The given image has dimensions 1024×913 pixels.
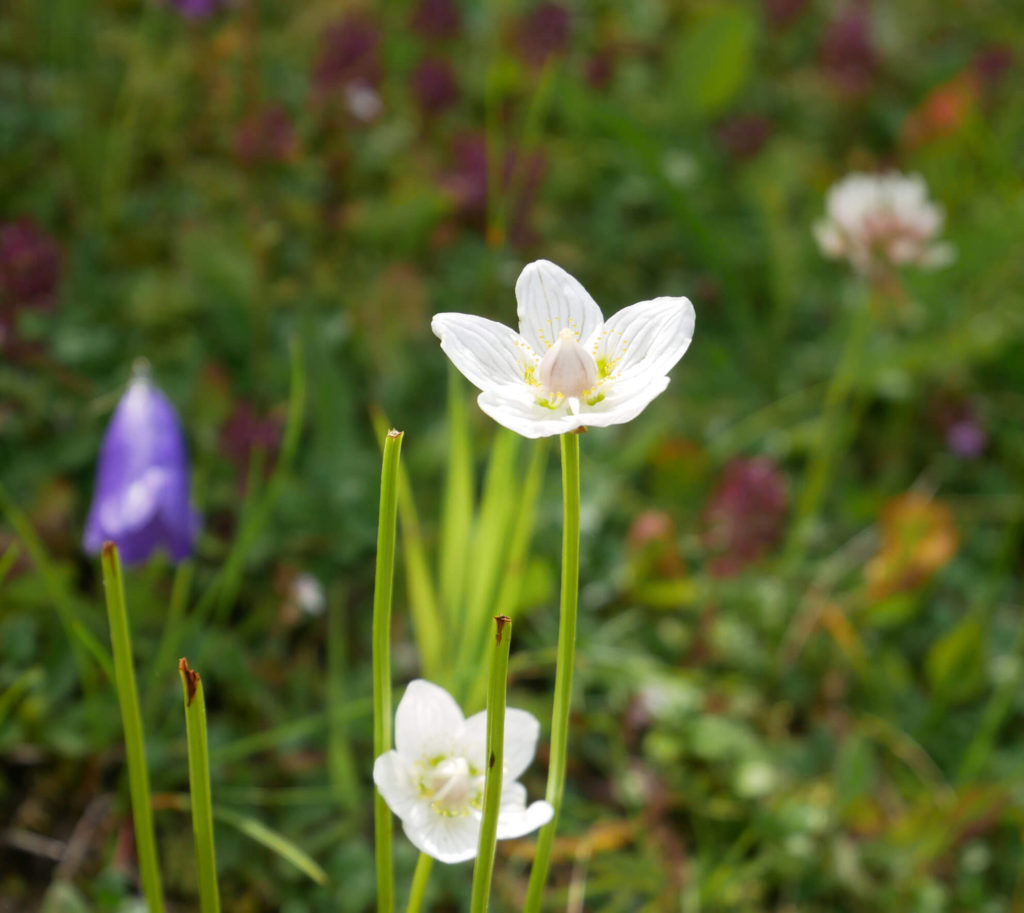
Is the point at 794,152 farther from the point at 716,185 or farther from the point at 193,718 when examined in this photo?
the point at 193,718

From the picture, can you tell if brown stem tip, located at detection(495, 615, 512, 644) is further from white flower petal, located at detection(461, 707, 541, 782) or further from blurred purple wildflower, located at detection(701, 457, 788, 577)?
blurred purple wildflower, located at detection(701, 457, 788, 577)

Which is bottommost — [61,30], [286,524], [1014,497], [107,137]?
[286,524]

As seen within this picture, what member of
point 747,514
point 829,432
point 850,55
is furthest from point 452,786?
point 850,55

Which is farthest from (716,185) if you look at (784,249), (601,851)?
(601,851)

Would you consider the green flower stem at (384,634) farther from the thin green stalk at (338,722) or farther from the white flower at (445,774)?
the thin green stalk at (338,722)

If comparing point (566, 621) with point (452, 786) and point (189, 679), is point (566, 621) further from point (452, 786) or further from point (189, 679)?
point (189, 679)

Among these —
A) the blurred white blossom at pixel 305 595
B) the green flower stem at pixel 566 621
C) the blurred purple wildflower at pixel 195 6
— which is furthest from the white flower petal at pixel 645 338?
the blurred purple wildflower at pixel 195 6
